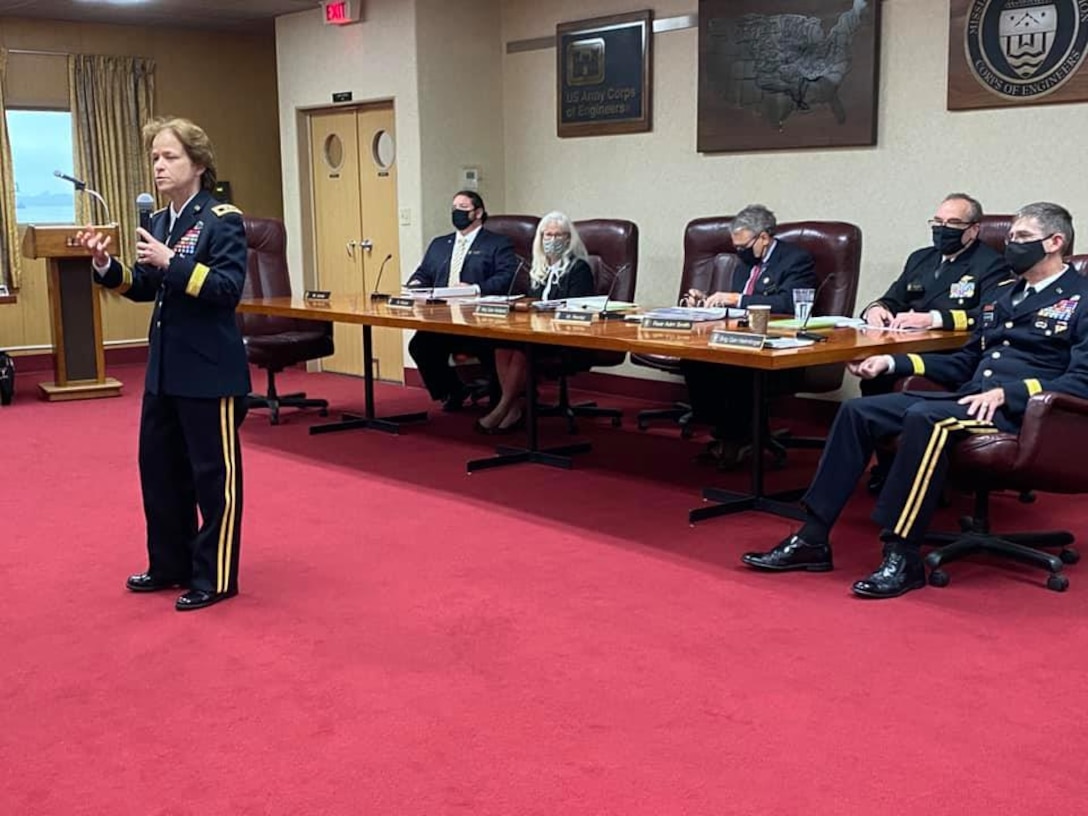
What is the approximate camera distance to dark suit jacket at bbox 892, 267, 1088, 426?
140 inches

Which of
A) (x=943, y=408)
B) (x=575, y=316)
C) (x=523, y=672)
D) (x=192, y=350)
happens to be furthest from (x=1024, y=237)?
(x=192, y=350)

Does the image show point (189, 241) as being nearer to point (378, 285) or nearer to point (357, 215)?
point (378, 285)

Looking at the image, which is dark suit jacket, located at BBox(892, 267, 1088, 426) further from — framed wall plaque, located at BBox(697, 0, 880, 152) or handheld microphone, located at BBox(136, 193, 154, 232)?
handheld microphone, located at BBox(136, 193, 154, 232)

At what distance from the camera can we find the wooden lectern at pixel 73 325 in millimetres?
7172

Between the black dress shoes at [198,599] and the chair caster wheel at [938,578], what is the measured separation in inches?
78.6

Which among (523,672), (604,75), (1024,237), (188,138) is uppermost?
(604,75)

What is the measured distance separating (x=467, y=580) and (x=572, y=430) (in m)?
2.46

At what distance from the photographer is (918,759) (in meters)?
2.49

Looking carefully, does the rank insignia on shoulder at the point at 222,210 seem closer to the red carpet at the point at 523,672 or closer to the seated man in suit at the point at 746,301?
the red carpet at the point at 523,672

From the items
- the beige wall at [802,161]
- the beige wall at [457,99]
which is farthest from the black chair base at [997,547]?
the beige wall at [457,99]

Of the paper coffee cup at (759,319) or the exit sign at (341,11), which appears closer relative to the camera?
the paper coffee cup at (759,319)

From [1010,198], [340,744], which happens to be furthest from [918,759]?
[1010,198]

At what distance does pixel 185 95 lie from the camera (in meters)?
8.98

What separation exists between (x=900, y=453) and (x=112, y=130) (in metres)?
6.75
